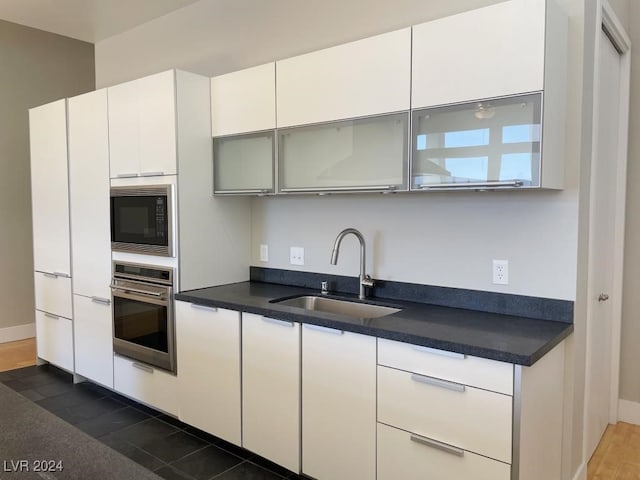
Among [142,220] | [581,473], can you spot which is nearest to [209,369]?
[142,220]

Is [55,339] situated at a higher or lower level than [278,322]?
lower

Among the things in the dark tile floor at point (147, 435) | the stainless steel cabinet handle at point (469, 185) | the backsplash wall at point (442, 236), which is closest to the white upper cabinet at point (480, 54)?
the stainless steel cabinet handle at point (469, 185)

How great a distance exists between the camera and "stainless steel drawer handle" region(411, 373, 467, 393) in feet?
5.72

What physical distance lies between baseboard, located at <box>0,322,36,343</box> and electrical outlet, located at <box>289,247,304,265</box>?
3399 millimetres

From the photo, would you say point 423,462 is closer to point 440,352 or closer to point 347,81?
point 440,352

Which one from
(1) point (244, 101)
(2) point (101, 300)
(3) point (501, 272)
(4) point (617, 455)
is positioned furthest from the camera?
(2) point (101, 300)

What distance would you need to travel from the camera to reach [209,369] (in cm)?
264

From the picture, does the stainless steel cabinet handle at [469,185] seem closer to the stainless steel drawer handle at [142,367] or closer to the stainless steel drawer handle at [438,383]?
the stainless steel drawer handle at [438,383]

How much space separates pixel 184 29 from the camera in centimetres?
350

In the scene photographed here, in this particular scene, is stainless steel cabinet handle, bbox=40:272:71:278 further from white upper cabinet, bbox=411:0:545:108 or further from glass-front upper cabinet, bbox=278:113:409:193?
white upper cabinet, bbox=411:0:545:108

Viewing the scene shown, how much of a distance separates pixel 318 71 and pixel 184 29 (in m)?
1.59

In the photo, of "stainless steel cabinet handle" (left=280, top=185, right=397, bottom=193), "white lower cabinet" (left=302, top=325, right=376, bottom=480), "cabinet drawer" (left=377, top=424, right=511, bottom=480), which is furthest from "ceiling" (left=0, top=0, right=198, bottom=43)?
"cabinet drawer" (left=377, top=424, right=511, bottom=480)

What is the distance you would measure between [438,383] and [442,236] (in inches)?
32.9

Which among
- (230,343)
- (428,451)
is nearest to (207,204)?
(230,343)
